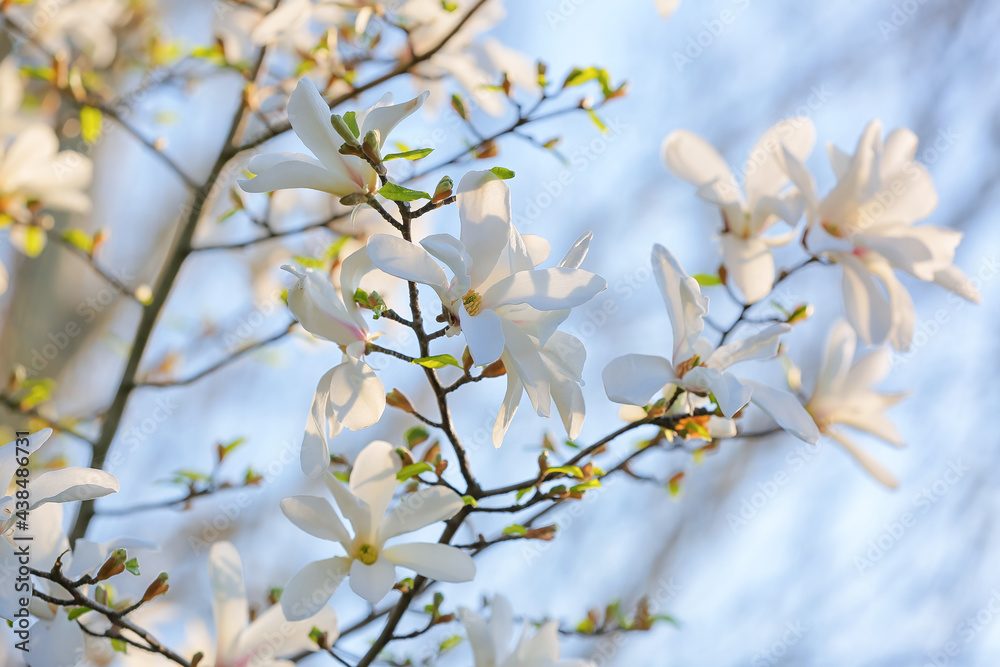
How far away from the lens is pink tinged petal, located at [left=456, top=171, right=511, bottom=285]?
0.64 m

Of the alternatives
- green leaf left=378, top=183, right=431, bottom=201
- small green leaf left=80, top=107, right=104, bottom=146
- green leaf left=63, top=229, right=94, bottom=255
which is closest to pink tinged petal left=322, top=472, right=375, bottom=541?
green leaf left=378, top=183, right=431, bottom=201

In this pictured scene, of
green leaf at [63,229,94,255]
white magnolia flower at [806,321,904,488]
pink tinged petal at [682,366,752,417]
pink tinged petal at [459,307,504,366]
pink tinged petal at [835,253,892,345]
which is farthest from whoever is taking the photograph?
green leaf at [63,229,94,255]

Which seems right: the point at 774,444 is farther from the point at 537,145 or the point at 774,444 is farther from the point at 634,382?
the point at 634,382

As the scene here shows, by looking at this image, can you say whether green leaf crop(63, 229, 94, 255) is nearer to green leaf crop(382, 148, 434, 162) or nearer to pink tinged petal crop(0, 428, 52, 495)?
pink tinged petal crop(0, 428, 52, 495)

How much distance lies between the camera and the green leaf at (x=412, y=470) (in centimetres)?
77

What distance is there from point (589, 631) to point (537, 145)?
801 millimetres

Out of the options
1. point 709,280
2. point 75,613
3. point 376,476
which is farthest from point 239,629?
point 709,280

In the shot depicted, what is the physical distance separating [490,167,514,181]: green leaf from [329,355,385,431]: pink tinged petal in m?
0.22

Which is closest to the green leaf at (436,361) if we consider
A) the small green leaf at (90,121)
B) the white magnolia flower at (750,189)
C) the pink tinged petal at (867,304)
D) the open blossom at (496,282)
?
the open blossom at (496,282)

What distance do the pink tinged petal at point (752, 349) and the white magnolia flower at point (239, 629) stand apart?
56 cm

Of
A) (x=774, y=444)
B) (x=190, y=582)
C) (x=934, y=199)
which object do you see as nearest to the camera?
(x=934, y=199)

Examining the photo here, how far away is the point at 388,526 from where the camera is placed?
0.79m

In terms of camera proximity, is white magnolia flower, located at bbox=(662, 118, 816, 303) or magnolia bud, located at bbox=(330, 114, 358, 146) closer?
magnolia bud, located at bbox=(330, 114, 358, 146)

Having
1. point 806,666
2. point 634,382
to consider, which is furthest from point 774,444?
point 634,382
